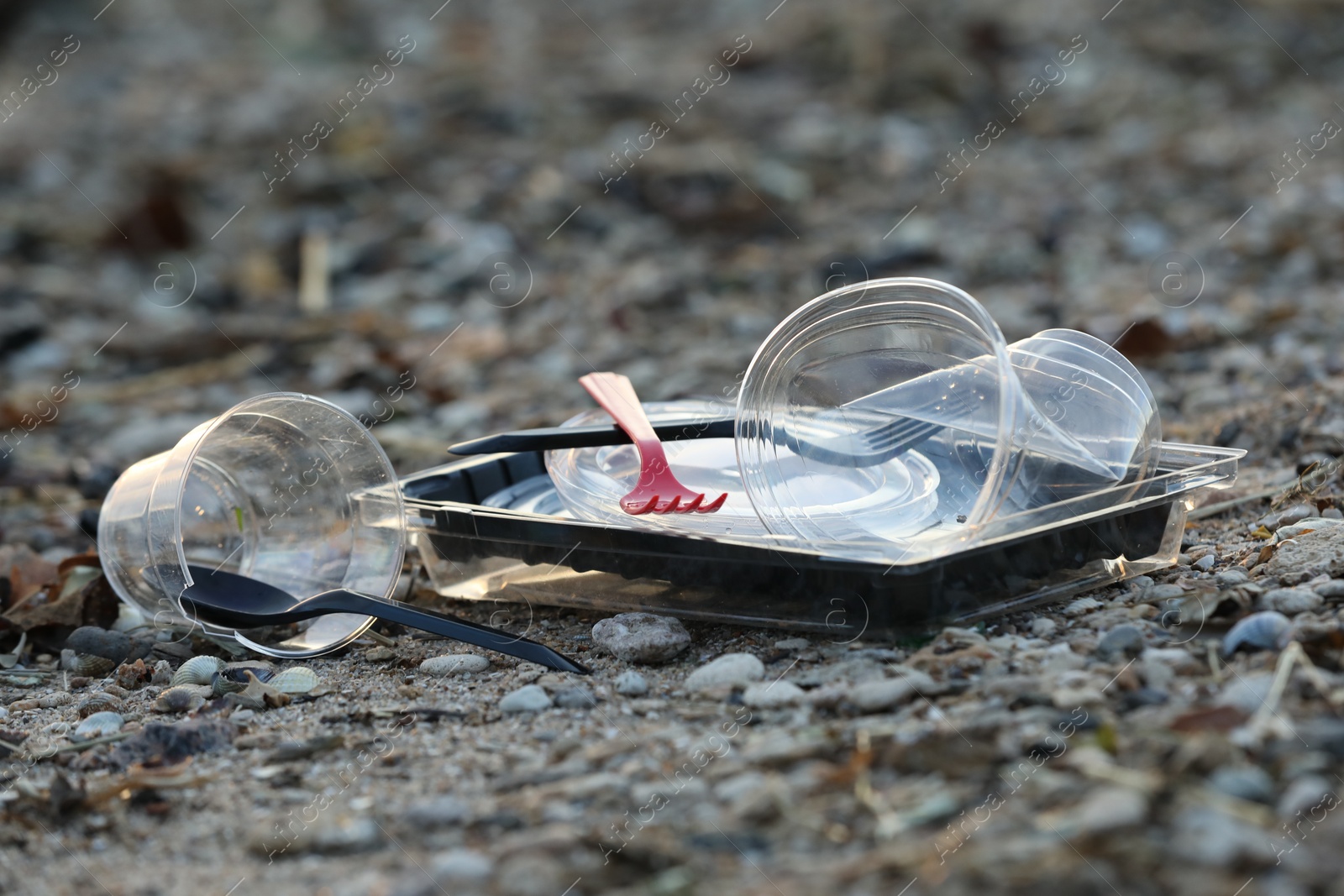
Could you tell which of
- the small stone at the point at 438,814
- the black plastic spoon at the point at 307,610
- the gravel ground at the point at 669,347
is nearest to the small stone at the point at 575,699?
the gravel ground at the point at 669,347

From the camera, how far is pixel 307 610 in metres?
2.21

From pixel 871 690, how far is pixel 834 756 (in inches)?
7.3

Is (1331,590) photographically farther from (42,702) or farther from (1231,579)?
(42,702)

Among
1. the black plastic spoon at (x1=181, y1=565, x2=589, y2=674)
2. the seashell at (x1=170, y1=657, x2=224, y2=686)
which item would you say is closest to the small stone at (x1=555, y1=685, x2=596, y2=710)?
the black plastic spoon at (x1=181, y1=565, x2=589, y2=674)

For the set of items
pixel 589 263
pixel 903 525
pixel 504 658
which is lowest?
pixel 504 658

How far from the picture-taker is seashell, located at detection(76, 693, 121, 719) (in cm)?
208

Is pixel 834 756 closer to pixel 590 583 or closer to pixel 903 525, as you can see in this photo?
pixel 903 525

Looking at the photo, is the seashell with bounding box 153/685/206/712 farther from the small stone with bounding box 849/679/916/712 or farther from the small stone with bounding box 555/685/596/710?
the small stone with bounding box 849/679/916/712

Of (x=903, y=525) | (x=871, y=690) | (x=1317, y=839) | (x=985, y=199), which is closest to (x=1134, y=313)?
(x=985, y=199)

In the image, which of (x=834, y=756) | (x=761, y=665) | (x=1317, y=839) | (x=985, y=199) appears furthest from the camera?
(x=985, y=199)

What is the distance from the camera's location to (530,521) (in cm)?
221

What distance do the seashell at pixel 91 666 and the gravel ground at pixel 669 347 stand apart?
16 mm

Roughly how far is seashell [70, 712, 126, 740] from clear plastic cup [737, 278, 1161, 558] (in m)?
1.12

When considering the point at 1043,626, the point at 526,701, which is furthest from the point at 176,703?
the point at 1043,626
